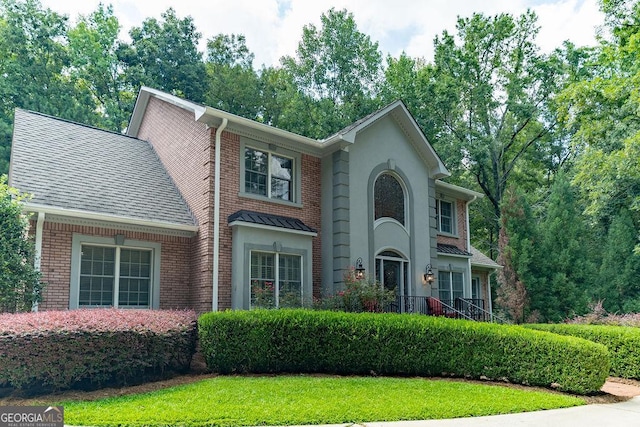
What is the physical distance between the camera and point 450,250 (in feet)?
59.7

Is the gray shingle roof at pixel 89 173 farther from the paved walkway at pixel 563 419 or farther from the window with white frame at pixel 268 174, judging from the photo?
the paved walkway at pixel 563 419

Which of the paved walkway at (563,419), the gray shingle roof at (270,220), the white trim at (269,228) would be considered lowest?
the paved walkway at (563,419)

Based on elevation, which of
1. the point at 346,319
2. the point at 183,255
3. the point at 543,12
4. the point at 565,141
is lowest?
the point at 346,319

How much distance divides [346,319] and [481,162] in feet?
67.8

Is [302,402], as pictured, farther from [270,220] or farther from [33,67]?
[33,67]

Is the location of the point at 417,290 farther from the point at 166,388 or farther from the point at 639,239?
the point at 639,239

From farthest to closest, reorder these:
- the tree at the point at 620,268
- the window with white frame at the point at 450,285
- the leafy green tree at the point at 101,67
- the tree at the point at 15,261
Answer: the leafy green tree at the point at 101,67
the tree at the point at 620,268
the window with white frame at the point at 450,285
the tree at the point at 15,261

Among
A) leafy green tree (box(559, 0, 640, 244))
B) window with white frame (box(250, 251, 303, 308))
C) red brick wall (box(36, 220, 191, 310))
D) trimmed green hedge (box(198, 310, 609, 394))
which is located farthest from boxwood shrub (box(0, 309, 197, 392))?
leafy green tree (box(559, 0, 640, 244))

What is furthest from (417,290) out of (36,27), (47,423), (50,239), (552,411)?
(36,27)

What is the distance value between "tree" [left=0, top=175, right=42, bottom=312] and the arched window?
934cm

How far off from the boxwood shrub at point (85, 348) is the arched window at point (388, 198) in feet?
25.6

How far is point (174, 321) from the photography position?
9164 millimetres

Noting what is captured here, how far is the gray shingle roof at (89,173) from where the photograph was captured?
11.0 meters

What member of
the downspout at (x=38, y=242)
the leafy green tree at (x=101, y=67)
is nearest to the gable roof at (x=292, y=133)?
the downspout at (x=38, y=242)
